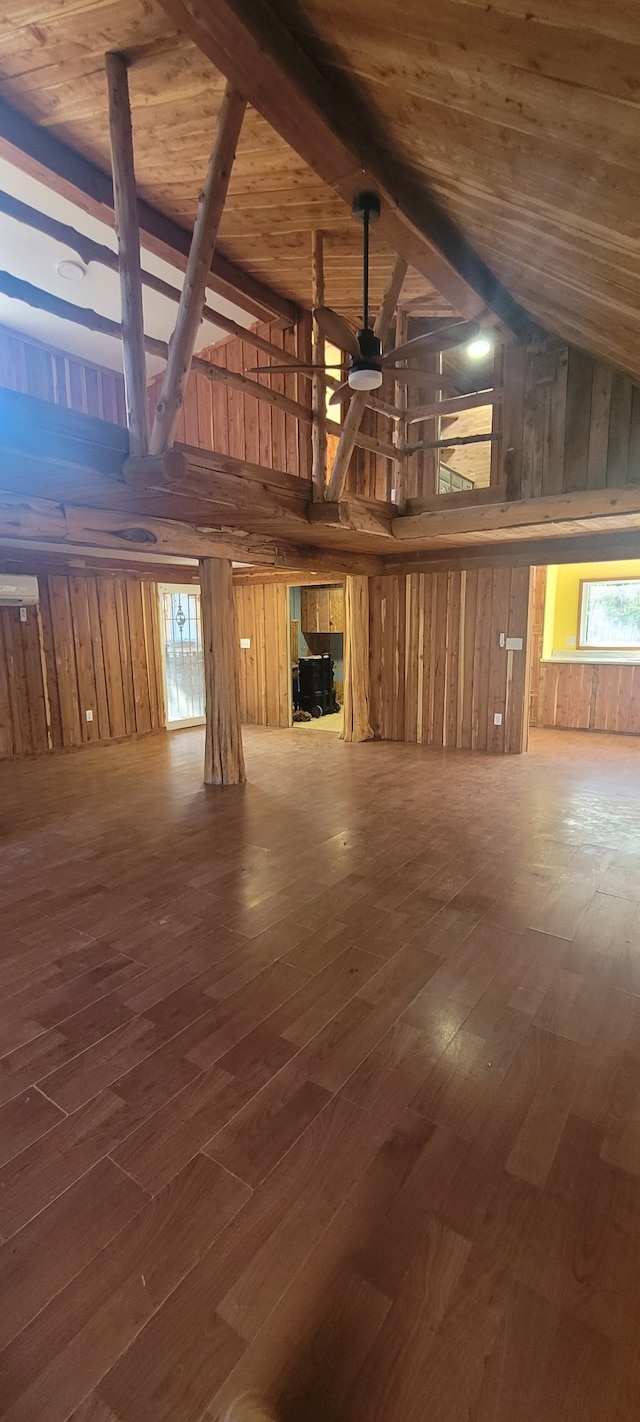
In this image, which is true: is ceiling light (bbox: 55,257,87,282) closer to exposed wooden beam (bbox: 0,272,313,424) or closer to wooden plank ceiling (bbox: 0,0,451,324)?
wooden plank ceiling (bbox: 0,0,451,324)

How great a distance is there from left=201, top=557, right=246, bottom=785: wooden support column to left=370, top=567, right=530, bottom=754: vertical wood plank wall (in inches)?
104

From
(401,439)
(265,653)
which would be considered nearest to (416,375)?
(401,439)

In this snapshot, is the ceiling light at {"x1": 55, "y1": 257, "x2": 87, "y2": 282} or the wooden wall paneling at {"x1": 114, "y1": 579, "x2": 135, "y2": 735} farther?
the wooden wall paneling at {"x1": 114, "y1": 579, "x2": 135, "y2": 735}

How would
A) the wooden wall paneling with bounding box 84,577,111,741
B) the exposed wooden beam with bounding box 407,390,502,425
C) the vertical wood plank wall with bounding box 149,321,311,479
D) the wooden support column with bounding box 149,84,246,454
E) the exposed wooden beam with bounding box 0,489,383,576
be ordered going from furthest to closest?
the wooden wall paneling with bounding box 84,577,111,741 < the vertical wood plank wall with bounding box 149,321,311,479 < the exposed wooden beam with bounding box 407,390,502,425 < the exposed wooden beam with bounding box 0,489,383,576 < the wooden support column with bounding box 149,84,246,454

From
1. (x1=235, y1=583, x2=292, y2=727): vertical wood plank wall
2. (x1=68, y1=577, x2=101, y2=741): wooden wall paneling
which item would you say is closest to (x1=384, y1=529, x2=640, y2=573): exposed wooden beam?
(x1=235, y1=583, x2=292, y2=727): vertical wood plank wall

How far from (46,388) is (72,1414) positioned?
7.43 m

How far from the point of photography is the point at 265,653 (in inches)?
340

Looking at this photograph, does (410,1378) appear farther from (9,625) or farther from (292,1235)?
(9,625)

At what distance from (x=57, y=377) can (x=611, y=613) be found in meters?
7.49

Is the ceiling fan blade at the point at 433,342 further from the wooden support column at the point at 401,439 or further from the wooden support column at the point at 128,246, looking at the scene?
the wooden support column at the point at 401,439

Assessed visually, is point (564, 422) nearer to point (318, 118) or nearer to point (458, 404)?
point (458, 404)

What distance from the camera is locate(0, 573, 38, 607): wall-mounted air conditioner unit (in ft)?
20.3

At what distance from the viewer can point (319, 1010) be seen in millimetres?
2260

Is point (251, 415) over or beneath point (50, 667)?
over
